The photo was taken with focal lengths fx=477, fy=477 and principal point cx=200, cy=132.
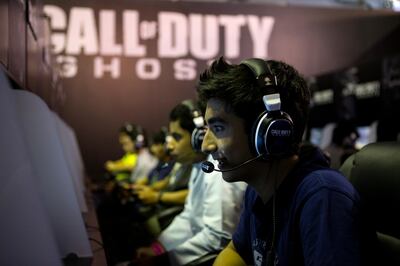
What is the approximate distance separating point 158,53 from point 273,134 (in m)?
6.68

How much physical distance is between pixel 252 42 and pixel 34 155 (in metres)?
6.85

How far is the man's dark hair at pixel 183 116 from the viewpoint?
2.52 meters

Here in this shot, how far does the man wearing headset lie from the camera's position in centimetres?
101

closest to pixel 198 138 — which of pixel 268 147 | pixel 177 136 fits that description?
pixel 177 136

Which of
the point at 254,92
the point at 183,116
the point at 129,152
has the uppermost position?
the point at 254,92

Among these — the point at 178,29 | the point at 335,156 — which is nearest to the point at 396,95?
the point at 335,156

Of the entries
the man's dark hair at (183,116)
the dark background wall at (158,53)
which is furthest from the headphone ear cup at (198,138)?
the dark background wall at (158,53)

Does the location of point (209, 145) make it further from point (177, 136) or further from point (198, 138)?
point (177, 136)

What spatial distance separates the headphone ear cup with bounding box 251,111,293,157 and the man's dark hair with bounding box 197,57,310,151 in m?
0.04

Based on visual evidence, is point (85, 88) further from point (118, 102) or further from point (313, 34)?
point (313, 34)

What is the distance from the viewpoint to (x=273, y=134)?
104cm

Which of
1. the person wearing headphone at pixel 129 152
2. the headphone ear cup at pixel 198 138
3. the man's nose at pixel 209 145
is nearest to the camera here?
the man's nose at pixel 209 145

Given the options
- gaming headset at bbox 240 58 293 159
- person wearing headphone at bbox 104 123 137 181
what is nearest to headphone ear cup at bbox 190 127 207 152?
gaming headset at bbox 240 58 293 159

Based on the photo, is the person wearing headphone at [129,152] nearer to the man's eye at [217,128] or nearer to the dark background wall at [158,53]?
the dark background wall at [158,53]
